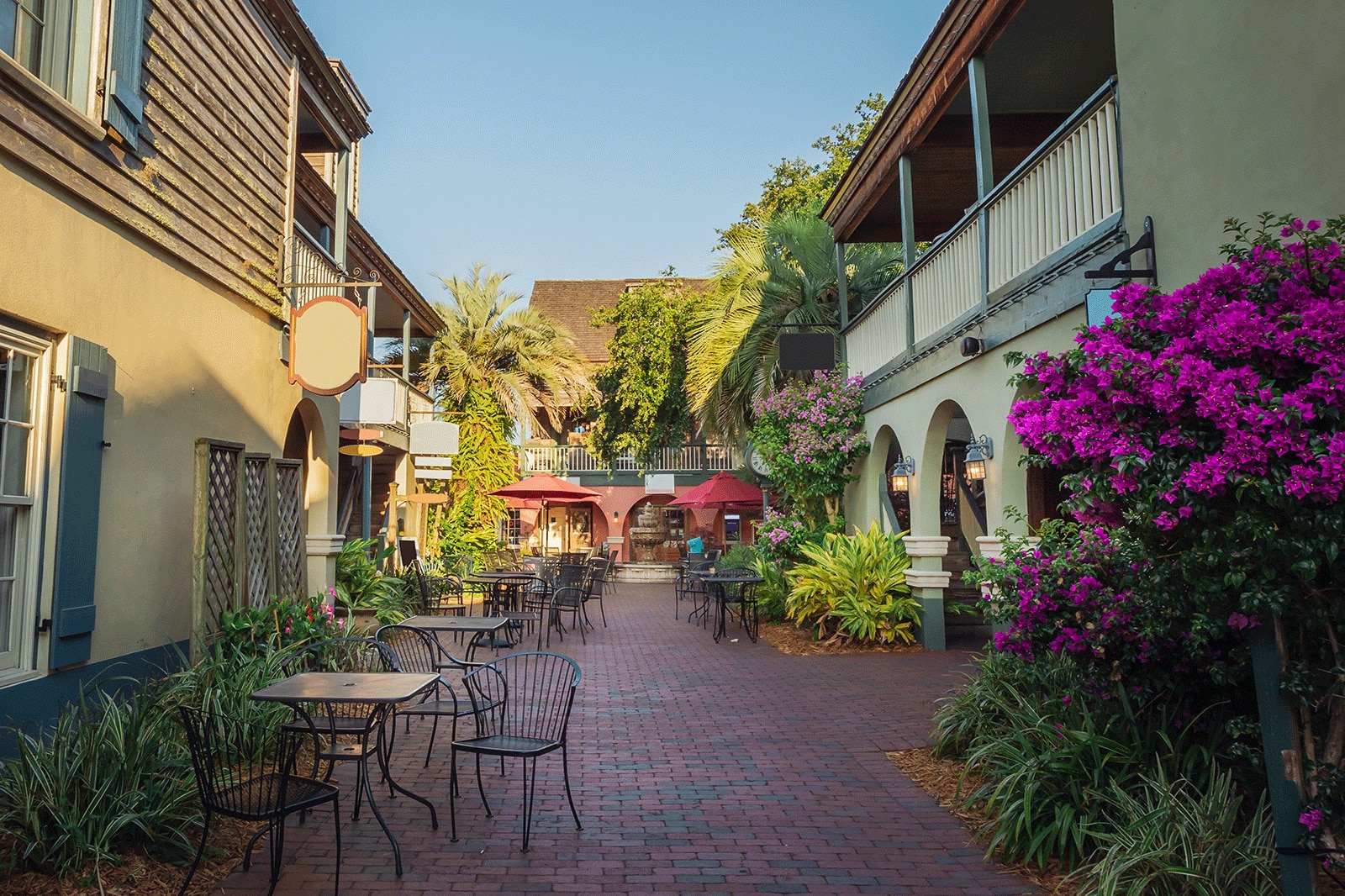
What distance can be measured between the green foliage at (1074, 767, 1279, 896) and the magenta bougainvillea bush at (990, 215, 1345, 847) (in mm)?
287

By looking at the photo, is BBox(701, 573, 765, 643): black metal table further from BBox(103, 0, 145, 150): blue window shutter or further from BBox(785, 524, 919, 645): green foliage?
BBox(103, 0, 145, 150): blue window shutter

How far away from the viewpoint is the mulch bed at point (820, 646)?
36.8ft

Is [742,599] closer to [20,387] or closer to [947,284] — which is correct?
[947,284]

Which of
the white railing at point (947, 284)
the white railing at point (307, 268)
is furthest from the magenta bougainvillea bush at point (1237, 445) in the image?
the white railing at point (307, 268)

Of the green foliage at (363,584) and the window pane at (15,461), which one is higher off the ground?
the window pane at (15,461)

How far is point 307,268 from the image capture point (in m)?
10.1

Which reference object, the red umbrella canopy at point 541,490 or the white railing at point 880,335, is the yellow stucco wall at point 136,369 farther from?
the red umbrella canopy at point 541,490

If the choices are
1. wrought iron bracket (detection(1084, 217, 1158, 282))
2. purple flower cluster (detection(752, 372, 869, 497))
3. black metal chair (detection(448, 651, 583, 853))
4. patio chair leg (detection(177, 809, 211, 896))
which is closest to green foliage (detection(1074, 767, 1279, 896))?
black metal chair (detection(448, 651, 583, 853))

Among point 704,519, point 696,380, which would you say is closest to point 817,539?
point 696,380

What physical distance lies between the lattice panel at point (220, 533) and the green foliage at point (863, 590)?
6.65 meters

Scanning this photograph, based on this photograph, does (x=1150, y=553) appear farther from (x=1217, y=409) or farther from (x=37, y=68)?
(x=37, y=68)

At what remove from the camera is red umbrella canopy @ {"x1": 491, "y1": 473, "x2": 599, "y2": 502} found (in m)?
20.5

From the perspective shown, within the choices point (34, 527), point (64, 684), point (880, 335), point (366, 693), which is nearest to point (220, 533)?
point (64, 684)

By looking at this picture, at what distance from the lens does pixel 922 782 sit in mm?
5730
